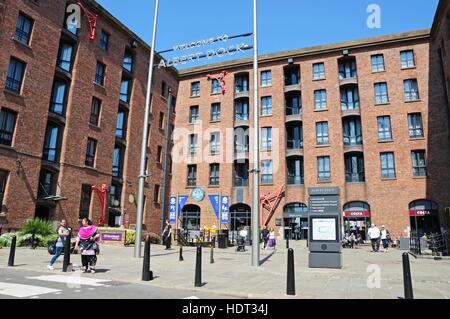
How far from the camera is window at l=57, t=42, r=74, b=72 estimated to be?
24875 mm

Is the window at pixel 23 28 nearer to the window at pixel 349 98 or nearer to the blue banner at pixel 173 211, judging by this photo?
the blue banner at pixel 173 211

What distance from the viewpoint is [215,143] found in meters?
35.7

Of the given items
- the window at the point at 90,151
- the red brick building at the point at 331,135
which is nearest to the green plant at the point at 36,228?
the window at the point at 90,151

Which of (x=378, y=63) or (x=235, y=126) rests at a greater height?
(x=378, y=63)

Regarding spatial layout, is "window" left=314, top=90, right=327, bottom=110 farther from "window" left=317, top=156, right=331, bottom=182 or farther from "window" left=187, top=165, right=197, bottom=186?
"window" left=187, top=165, right=197, bottom=186

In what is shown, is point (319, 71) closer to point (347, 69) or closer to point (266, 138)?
point (347, 69)

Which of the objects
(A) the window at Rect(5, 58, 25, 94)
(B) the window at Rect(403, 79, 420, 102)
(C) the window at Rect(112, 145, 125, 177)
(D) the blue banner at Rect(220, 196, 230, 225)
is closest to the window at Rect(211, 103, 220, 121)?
(C) the window at Rect(112, 145, 125, 177)

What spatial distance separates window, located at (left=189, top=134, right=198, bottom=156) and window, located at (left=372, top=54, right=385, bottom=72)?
60.0ft

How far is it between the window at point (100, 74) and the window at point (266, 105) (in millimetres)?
15183

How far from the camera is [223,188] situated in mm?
34156

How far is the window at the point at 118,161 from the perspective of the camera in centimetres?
2947

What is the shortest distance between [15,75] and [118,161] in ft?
35.2

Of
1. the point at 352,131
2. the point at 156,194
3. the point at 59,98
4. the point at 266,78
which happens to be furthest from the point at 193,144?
the point at 352,131

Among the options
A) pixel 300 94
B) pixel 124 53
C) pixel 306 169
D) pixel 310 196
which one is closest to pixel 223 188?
pixel 306 169
